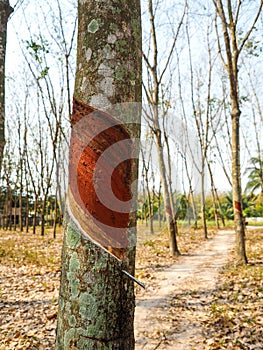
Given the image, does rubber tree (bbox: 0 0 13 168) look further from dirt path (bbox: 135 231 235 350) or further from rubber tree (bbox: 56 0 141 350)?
rubber tree (bbox: 56 0 141 350)

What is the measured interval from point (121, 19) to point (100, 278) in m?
1.09

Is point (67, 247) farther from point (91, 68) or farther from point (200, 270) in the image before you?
point (200, 270)

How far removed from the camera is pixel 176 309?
169 inches

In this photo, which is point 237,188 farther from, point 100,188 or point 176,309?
point 100,188

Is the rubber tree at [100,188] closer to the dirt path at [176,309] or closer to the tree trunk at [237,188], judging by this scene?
the dirt path at [176,309]

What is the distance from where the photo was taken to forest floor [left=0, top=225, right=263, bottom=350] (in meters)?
3.28

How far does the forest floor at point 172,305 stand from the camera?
3.28 meters

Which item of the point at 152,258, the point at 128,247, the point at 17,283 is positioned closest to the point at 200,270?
the point at 152,258

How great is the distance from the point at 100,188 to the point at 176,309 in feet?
12.1

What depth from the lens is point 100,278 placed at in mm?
1165

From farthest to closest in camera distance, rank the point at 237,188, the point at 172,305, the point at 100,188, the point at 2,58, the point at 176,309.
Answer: the point at 237,188 < the point at 172,305 < the point at 176,309 < the point at 2,58 < the point at 100,188

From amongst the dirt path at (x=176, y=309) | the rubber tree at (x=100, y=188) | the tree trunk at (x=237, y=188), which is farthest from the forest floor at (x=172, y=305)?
the rubber tree at (x=100, y=188)

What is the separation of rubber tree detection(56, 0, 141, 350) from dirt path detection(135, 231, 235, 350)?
7.58ft

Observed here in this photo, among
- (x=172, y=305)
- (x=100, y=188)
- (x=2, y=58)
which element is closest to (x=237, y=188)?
(x=172, y=305)
